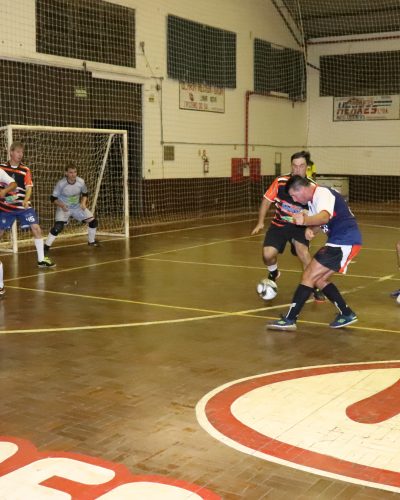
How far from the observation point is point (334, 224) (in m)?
7.61

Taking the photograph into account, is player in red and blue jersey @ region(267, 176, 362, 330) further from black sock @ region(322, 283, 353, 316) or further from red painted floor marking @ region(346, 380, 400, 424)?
red painted floor marking @ region(346, 380, 400, 424)

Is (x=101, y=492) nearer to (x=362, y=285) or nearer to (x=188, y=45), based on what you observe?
(x=362, y=285)

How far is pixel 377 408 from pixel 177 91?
62.6ft

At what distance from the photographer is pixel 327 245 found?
24.9ft

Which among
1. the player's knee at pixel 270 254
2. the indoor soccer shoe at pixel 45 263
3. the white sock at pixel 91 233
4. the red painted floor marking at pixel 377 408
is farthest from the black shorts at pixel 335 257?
the white sock at pixel 91 233

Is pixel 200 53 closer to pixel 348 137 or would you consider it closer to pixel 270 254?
pixel 348 137

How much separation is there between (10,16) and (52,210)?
4.91 metres

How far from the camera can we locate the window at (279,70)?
26.7 m

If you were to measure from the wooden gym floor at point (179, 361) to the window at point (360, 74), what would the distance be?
1728cm

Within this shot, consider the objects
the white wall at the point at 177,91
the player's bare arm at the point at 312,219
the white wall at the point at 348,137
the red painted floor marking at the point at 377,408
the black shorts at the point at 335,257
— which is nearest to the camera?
the red painted floor marking at the point at 377,408

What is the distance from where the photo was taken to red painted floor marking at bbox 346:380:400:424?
16.4 ft

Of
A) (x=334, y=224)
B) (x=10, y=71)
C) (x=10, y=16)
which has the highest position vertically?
(x=10, y=16)

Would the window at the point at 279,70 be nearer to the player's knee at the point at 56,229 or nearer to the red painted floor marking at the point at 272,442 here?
the player's knee at the point at 56,229

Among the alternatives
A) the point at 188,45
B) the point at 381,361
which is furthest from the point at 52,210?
the point at 381,361
